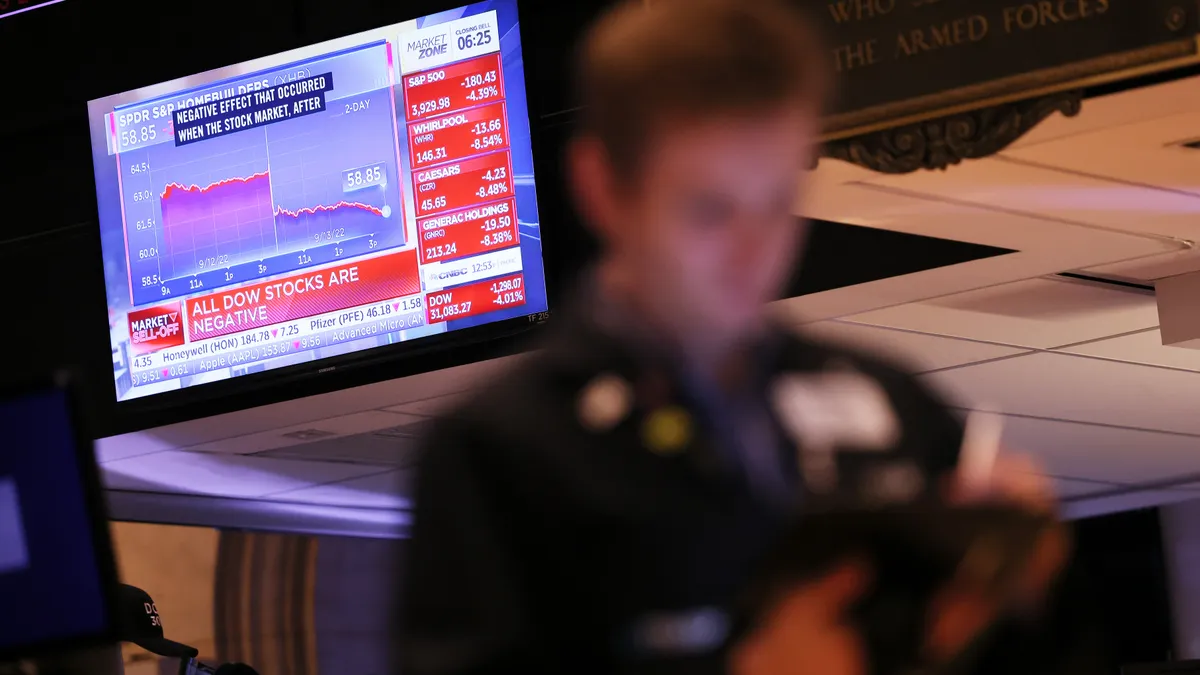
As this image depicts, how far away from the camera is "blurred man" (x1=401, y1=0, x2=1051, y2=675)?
2.46 ft

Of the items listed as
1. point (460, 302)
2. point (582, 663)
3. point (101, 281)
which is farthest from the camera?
Result: point (101, 281)

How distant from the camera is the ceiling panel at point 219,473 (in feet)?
19.6

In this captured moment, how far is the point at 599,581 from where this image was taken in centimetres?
75

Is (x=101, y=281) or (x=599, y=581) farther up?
(x=101, y=281)

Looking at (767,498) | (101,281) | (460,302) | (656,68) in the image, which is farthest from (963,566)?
(101,281)

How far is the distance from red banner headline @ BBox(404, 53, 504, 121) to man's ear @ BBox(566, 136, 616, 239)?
345 cm

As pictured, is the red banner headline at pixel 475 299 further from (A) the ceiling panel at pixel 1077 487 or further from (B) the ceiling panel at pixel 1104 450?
(A) the ceiling panel at pixel 1077 487

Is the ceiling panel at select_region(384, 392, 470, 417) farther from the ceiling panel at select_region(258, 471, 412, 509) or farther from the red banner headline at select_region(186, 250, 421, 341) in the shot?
the ceiling panel at select_region(258, 471, 412, 509)

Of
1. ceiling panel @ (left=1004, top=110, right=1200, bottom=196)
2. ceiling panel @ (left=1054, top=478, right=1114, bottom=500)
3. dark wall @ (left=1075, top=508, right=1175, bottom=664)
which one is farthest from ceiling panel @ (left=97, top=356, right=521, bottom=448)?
dark wall @ (left=1075, top=508, right=1175, bottom=664)

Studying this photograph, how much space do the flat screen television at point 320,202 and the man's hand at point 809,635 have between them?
3417 mm

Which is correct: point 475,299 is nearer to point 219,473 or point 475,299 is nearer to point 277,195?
point 277,195

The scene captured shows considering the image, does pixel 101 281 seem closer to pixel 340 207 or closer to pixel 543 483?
pixel 340 207

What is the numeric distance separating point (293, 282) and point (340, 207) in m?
0.23

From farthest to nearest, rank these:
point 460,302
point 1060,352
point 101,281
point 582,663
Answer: point 1060,352
point 101,281
point 460,302
point 582,663
